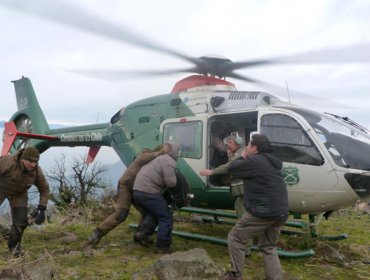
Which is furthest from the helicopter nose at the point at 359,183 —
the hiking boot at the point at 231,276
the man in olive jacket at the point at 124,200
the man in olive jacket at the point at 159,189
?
the man in olive jacket at the point at 124,200

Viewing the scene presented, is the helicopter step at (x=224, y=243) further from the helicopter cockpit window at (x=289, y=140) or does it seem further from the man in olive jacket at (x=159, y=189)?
the helicopter cockpit window at (x=289, y=140)

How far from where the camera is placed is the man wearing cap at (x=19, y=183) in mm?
5477

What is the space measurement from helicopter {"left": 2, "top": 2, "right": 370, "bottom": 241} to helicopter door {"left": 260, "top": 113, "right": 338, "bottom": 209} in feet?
0.04

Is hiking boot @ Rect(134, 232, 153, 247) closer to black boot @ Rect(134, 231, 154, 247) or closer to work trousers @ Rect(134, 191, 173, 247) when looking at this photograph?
black boot @ Rect(134, 231, 154, 247)

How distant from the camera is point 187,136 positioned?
693 centimetres

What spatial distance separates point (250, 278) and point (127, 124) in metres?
3.91

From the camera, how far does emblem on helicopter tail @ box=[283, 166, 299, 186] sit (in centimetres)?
584

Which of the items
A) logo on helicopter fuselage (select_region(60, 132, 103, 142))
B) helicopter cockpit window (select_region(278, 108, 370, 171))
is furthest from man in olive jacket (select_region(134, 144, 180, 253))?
logo on helicopter fuselage (select_region(60, 132, 103, 142))

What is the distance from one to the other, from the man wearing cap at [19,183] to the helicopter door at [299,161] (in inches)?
130

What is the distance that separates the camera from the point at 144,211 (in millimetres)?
6445

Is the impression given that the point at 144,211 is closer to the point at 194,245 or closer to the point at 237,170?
the point at 194,245

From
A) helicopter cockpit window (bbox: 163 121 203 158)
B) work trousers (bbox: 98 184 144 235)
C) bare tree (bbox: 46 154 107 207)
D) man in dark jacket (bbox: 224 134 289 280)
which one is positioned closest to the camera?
man in dark jacket (bbox: 224 134 289 280)

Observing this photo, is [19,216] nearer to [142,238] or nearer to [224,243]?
[142,238]

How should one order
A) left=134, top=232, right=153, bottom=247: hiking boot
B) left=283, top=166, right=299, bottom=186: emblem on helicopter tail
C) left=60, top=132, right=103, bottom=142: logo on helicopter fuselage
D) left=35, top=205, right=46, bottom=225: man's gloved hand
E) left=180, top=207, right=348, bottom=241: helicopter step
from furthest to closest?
left=60, top=132, right=103, bottom=142: logo on helicopter fuselage
left=180, top=207, right=348, bottom=241: helicopter step
left=134, top=232, right=153, bottom=247: hiking boot
left=283, top=166, right=299, bottom=186: emblem on helicopter tail
left=35, top=205, right=46, bottom=225: man's gloved hand
